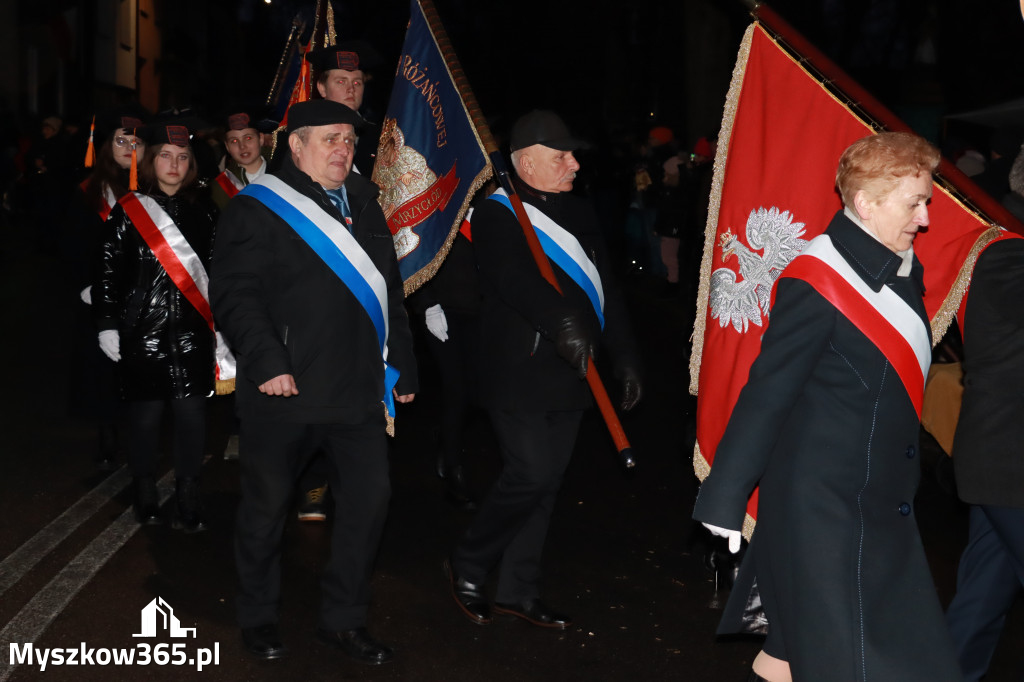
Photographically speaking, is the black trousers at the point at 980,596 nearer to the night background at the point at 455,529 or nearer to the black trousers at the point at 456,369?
the night background at the point at 455,529

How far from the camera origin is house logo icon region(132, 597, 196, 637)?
508cm

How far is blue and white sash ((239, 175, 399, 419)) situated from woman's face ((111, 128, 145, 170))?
216 centimetres

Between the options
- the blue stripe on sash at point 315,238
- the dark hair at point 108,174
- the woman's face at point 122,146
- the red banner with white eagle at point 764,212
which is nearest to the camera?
the red banner with white eagle at point 764,212

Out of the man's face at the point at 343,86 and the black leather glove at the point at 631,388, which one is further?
the man's face at the point at 343,86

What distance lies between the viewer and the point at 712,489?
3355 millimetres

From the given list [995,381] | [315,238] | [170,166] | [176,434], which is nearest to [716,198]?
[995,381]

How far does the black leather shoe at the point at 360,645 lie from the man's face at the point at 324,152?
1.70 metres

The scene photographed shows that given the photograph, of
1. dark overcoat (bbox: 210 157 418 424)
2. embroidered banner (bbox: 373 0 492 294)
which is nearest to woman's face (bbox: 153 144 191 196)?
embroidered banner (bbox: 373 0 492 294)

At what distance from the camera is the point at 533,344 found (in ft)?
16.6

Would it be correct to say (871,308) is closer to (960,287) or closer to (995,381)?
(995,381)

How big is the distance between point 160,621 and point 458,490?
2.25 metres

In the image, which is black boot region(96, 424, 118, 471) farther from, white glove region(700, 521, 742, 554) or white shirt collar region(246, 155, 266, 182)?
white glove region(700, 521, 742, 554)

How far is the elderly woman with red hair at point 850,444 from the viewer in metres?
3.32

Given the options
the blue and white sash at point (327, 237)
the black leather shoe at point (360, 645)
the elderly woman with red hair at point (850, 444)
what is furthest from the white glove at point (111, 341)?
the elderly woman with red hair at point (850, 444)
